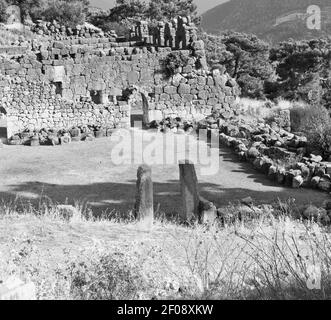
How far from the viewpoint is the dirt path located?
11.3 meters

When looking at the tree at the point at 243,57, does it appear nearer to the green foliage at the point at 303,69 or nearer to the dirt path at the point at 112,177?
the green foliage at the point at 303,69

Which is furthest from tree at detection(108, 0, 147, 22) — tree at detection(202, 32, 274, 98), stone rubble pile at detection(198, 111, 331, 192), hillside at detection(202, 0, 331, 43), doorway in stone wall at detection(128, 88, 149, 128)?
stone rubble pile at detection(198, 111, 331, 192)

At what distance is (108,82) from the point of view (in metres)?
24.5

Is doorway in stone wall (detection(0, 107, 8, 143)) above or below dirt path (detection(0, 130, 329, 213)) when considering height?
above

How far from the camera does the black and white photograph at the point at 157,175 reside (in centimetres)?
527

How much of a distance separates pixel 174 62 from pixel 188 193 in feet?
55.2

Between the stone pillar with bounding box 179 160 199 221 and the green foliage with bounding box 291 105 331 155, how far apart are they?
19.6ft

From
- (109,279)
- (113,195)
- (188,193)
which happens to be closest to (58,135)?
(113,195)

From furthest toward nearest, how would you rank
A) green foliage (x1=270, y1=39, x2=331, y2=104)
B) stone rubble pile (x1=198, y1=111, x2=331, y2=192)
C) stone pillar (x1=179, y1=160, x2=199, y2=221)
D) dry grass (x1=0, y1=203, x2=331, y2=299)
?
green foliage (x1=270, y1=39, x2=331, y2=104)
stone rubble pile (x1=198, y1=111, x2=331, y2=192)
stone pillar (x1=179, y1=160, x2=199, y2=221)
dry grass (x1=0, y1=203, x2=331, y2=299)

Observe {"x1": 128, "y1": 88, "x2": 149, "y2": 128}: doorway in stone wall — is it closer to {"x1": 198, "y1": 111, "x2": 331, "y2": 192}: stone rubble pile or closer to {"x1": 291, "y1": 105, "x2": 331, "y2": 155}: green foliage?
{"x1": 198, "y1": 111, "x2": 331, "y2": 192}: stone rubble pile

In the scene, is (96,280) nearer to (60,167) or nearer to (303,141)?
(60,167)
